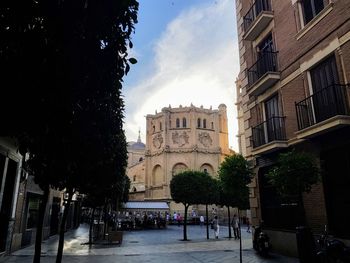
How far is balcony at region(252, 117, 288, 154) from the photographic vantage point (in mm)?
11703

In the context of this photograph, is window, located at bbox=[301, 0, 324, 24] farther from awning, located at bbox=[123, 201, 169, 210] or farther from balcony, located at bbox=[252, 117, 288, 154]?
awning, located at bbox=[123, 201, 169, 210]

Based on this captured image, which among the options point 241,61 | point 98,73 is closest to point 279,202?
point 241,61

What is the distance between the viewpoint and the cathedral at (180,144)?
63969 millimetres

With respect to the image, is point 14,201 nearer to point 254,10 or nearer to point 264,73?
point 264,73

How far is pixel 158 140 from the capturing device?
67312mm

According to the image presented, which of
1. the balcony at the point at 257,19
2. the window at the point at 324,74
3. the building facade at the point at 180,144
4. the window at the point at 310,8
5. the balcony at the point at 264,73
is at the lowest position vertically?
the window at the point at 324,74

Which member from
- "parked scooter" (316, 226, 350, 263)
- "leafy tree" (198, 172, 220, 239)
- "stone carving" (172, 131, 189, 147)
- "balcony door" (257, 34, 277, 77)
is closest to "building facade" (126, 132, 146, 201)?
"stone carving" (172, 131, 189, 147)

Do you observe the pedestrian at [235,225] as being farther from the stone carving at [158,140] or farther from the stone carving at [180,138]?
the stone carving at [158,140]

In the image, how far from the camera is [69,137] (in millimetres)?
6078

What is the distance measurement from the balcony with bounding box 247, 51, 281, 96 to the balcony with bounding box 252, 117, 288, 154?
1.44m

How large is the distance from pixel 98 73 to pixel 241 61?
1251cm

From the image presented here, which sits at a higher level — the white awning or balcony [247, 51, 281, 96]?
balcony [247, 51, 281, 96]

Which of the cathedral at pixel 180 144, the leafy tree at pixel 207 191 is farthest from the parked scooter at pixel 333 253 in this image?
the cathedral at pixel 180 144

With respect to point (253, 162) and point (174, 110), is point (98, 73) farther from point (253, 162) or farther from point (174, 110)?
point (174, 110)
